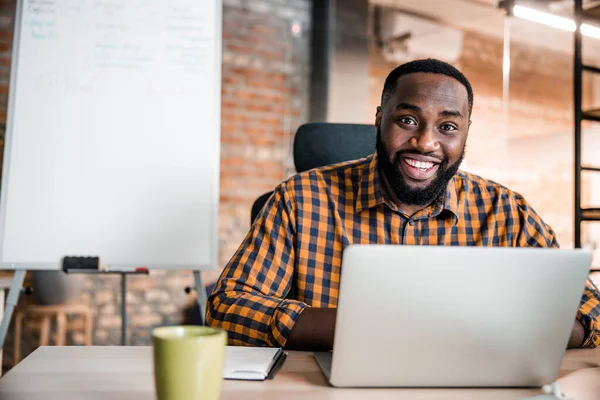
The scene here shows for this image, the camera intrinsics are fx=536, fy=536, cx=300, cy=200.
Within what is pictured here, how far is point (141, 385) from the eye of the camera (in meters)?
0.67

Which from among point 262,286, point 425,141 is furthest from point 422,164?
point 262,286

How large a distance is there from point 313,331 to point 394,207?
0.48m

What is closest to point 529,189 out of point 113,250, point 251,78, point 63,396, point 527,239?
point 251,78

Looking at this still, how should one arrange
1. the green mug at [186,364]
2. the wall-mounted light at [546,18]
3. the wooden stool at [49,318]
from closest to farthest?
the green mug at [186,364] → the wooden stool at [49,318] → the wall-mounted light at [546,18]

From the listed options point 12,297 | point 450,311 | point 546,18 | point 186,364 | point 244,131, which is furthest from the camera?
point 244,131

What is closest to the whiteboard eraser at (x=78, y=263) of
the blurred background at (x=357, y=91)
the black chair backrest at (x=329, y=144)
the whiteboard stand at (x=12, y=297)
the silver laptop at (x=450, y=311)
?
the whiteboard stand at (x=12, y=297)

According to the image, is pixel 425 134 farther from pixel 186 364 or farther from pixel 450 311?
pixel 186 364

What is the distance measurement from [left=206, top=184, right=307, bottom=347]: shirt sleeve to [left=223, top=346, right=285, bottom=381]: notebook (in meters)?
0.11

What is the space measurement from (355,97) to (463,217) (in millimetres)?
2276

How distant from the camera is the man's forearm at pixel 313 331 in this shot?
888mm

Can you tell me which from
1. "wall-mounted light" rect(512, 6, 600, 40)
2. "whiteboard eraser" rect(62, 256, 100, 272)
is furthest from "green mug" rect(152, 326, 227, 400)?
"wall-mounted light" rect(512, 6, 600, 40)

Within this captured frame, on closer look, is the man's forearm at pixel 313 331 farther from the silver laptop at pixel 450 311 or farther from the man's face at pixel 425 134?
the man's face at pixel 425 134

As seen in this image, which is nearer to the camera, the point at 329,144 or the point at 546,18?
the point at 329,144

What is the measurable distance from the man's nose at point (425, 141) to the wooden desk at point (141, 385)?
23.2 inches
